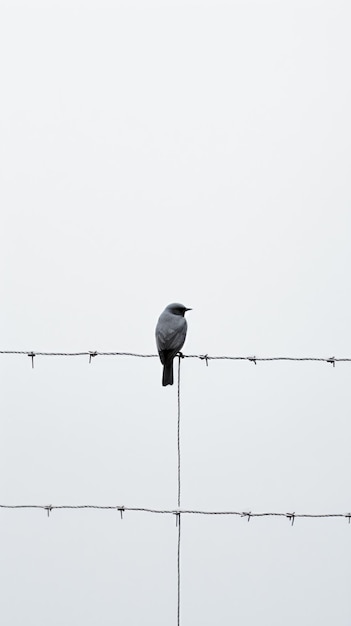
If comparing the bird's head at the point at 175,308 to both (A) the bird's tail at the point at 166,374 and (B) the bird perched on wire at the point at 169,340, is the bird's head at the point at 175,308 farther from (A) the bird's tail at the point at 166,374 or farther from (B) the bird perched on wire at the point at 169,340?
(A) the bird's tail at the point at 166,374

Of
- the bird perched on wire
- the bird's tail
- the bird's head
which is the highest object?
the bird's head

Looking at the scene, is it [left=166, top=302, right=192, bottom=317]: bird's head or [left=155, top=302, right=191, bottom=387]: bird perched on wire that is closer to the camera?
[left=155, top=302, right=191, bottom=387]: bird perched on wire

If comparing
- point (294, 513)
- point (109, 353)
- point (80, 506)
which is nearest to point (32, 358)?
point (109, 353)

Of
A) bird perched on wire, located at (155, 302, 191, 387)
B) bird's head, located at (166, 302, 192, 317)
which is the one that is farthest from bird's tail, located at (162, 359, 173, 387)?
bird's head, located at (166, 302, 192, 317)

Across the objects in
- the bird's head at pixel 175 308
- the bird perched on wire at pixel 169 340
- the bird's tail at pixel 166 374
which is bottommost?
the bird's tail at pixel 166 374

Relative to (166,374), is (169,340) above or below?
above

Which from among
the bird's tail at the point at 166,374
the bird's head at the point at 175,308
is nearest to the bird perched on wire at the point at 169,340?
the bird's tail at the point at 166,374

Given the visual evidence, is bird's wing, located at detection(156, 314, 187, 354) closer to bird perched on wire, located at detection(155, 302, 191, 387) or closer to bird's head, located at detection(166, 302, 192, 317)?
bird perched on wire, located at detection(155, 302, 191, 387)

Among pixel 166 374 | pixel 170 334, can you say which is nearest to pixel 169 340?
pixel 170 334

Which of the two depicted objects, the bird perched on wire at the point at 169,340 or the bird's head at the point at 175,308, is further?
the bird's head at the point at 175,308

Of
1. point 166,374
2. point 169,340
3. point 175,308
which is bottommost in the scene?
point 166,374

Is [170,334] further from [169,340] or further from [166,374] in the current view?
[166,374]

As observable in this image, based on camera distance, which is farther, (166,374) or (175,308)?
(175,308)

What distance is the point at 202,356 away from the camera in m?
3.92
